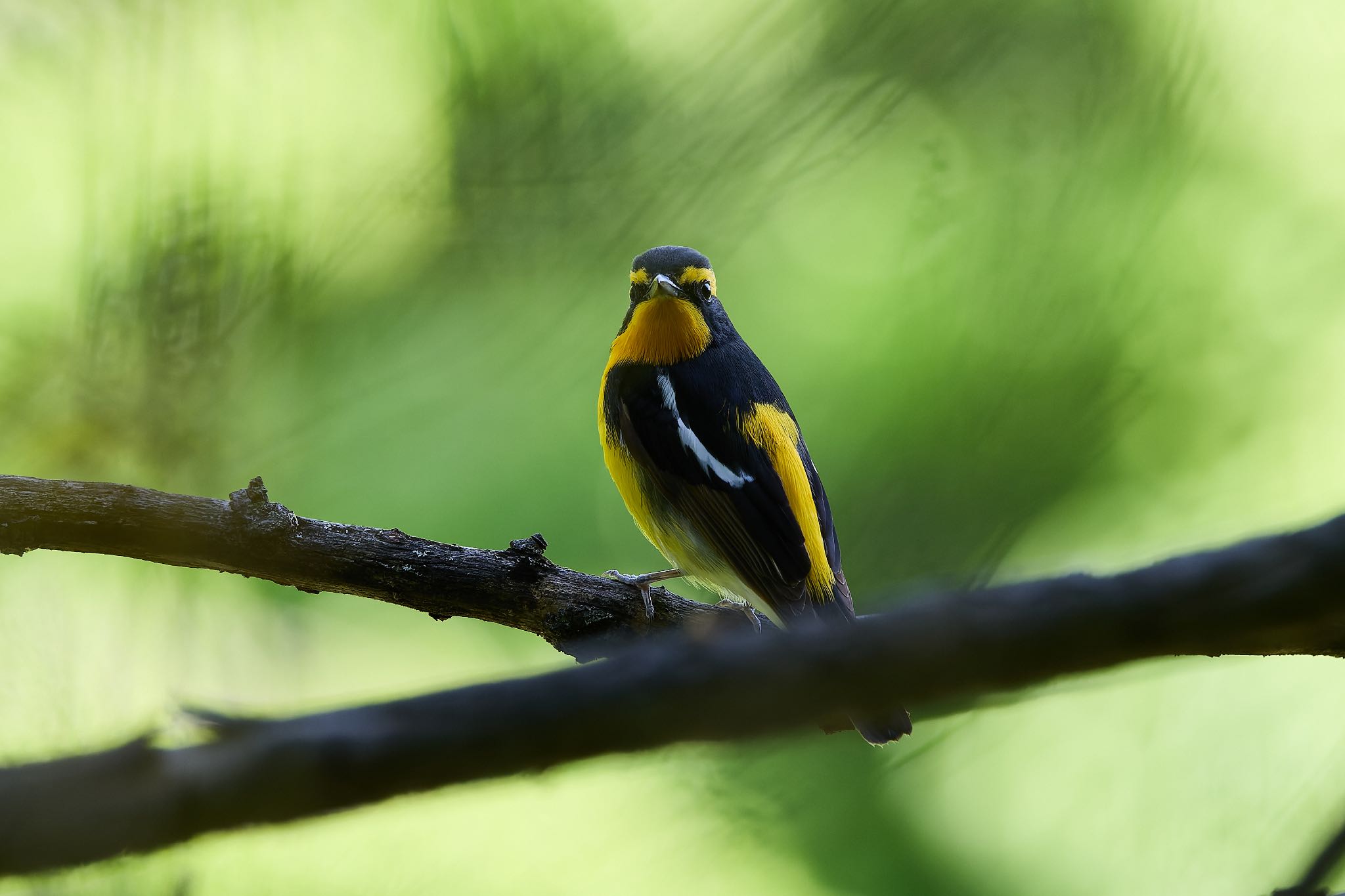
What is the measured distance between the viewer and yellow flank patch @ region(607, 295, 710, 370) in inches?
106

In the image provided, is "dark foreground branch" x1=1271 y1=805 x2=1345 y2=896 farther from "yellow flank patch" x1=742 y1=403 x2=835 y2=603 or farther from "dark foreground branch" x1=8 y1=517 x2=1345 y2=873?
"yellow flank patch" x1=742 y1=403 x2=835 y2=603

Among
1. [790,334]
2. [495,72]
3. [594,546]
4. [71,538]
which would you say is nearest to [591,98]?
[495,72]

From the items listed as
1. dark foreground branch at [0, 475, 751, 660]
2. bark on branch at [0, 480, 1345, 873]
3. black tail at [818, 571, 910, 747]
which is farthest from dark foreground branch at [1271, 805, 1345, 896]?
dark foreground branch at [0, 475, 751, 660]

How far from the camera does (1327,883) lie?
30.5 inches

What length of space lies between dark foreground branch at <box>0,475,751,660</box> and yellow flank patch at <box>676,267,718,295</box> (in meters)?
0.86

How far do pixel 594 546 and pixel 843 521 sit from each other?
0.65 m

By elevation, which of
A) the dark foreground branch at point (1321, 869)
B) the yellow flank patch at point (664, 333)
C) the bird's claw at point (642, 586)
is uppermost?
the yellow flank patch at point (664, 333)

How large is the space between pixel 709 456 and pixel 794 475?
8.8 inches

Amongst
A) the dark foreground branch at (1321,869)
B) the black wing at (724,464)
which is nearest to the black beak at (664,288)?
the black wing at (724,464)

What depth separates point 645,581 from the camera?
6.95 feet

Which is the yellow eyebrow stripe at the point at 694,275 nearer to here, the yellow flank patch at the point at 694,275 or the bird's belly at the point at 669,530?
the yellow flank patch at the point at 694,275

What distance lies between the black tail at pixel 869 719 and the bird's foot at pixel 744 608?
0.60ft

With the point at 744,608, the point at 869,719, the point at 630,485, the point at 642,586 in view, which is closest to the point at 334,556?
the point at 642,586

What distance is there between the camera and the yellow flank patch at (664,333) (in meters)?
2.70
